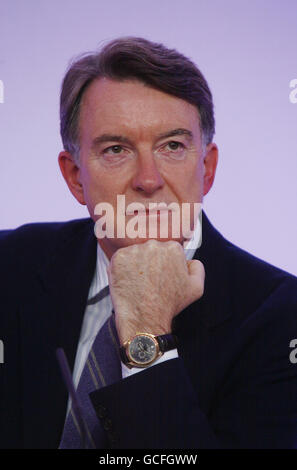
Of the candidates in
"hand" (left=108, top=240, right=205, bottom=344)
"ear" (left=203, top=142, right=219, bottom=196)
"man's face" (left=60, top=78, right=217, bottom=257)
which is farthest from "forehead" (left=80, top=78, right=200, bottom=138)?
"hand" (left=108, top=240, right=205, bottom=344)

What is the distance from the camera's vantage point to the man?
1.35 m

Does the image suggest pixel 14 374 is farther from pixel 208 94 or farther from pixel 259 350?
pixel 208 94

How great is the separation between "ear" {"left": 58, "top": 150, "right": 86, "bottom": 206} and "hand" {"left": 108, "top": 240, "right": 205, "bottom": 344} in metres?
0.43

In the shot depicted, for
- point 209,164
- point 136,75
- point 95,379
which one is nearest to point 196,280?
point 95,379

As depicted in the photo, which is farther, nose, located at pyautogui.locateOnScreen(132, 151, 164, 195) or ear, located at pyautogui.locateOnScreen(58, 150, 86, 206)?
ear, located at pyautogui.locateOnScreen(58, 150, 86, 206)

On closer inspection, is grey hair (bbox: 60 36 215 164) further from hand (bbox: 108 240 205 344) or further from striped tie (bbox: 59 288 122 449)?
striped tie (bbox: 59 288 122 449)

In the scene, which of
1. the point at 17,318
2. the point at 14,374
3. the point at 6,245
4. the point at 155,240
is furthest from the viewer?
the point at 6,245

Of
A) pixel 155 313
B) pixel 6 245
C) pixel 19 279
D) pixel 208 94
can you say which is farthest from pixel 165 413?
pixel 6 245

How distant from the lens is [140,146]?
5.27 ft

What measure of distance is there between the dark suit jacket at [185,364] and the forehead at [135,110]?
36 centimetres

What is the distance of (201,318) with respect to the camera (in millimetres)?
1636

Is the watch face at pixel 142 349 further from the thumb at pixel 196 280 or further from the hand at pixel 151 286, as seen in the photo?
the thumb at pixel 196 280

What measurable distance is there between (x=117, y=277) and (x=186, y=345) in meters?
0.30

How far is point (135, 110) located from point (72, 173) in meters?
0.40
